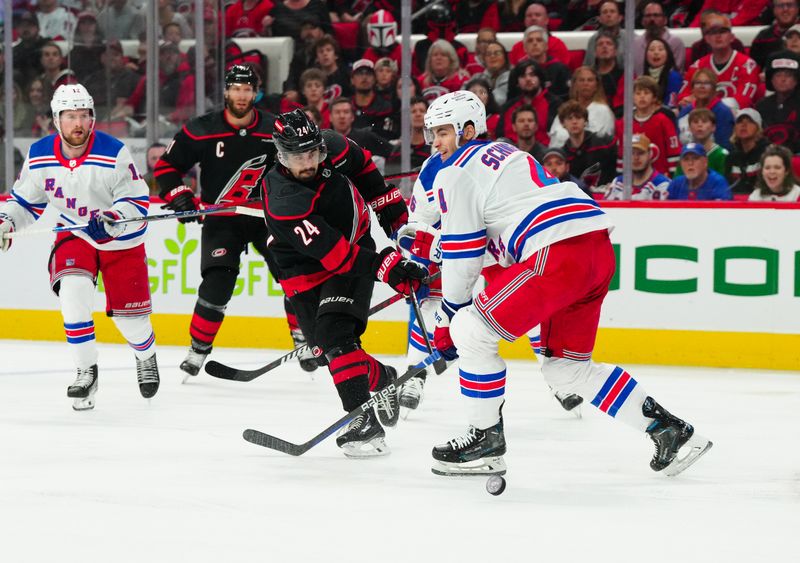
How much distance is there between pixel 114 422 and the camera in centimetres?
443

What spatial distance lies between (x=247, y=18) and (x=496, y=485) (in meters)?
4.39

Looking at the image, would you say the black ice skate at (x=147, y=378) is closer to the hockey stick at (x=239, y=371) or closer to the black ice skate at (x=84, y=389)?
the black ice skate at (x=84, y=389)

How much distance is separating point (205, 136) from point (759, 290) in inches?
104

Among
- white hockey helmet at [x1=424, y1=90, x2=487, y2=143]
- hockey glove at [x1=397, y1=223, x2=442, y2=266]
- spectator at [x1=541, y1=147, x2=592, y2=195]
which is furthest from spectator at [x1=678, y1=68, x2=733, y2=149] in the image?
white hockey helmet at [x1=424, y1=90, x2=487, y2=143]

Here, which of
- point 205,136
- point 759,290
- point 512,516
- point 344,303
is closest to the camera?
point 512,516

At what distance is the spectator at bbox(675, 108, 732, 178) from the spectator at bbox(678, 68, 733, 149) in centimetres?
2

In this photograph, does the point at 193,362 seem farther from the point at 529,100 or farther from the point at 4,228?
the point at 529,100

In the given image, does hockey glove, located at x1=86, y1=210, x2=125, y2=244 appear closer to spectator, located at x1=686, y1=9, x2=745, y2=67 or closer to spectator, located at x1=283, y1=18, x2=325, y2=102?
spectator, located at x1=283, y1=18, x2=325, y2=102

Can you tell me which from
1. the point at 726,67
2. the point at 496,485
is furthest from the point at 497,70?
the point at 496,485

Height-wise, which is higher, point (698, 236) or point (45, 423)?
point (698, 236)

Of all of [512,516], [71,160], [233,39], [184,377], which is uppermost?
[233,39]

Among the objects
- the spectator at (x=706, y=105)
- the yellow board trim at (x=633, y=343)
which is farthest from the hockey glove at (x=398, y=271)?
the spectator at (x=706, y=105)

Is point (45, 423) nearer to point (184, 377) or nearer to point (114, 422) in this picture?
point (114, 422)

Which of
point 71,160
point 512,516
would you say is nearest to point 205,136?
point 71,160
